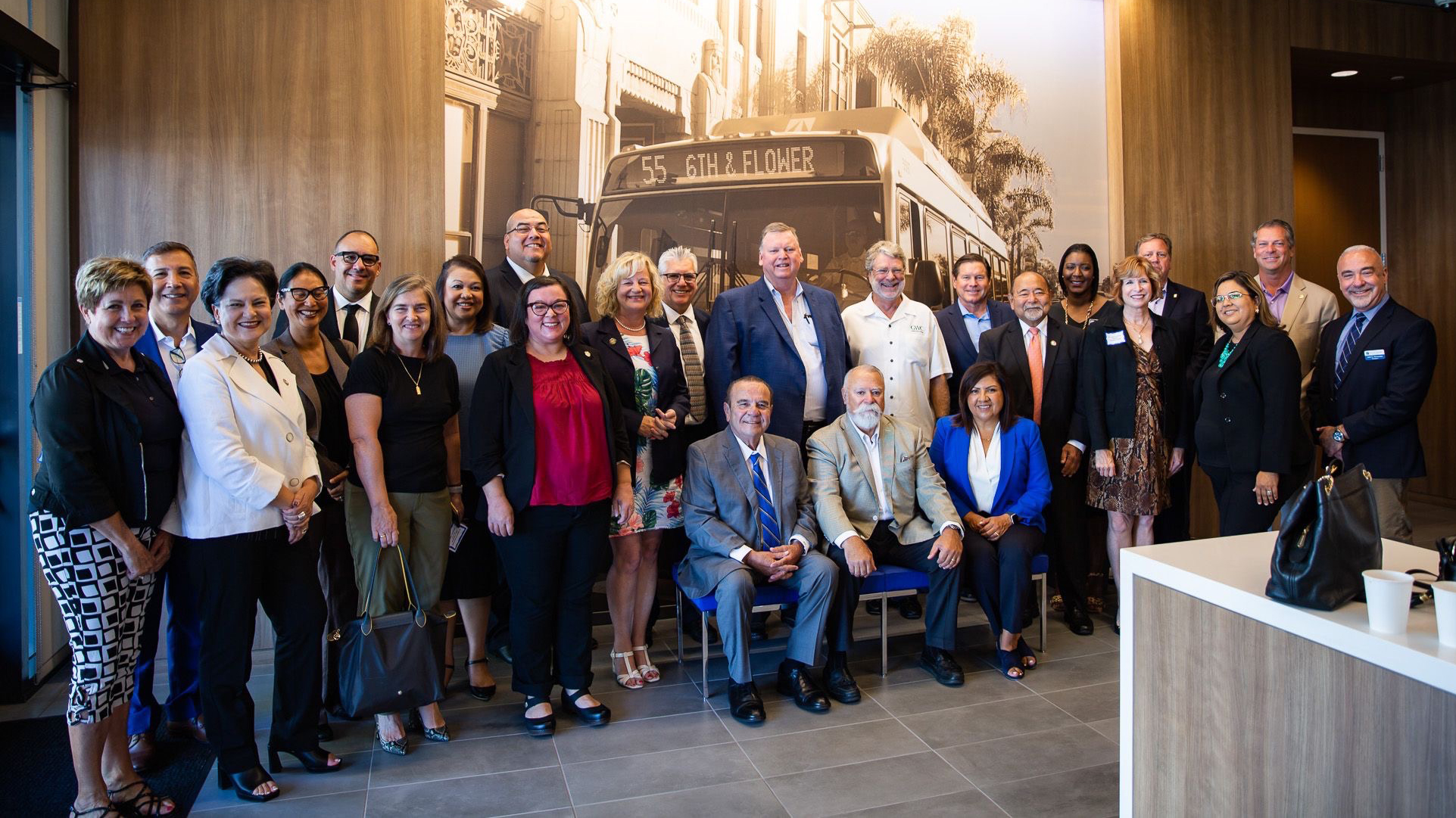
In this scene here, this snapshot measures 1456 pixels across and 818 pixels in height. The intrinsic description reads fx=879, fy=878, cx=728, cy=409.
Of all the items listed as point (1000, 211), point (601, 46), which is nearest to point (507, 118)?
point (601, 46)

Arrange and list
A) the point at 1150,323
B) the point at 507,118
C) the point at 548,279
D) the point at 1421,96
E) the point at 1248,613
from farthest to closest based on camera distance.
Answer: the point at 1421,96, the point at 507,118, the point at 1150,323, the point at 548,279, the point at 1248,613

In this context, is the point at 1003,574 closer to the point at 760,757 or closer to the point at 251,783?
the point at 760,757

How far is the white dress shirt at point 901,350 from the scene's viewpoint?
3.96 meters

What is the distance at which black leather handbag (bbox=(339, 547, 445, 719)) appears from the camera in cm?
271

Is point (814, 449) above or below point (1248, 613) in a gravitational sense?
above

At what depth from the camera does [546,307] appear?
2973mm

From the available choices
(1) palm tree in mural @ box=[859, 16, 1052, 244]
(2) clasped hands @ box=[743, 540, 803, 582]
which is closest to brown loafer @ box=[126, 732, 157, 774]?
(2) clasped hands @ box=[743, 540, 803, 582]

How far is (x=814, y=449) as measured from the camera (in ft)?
11.7

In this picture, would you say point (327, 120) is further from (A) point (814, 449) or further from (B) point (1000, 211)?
(B) point (1000, 211)

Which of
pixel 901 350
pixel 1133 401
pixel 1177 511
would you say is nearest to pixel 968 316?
pixel 901 350

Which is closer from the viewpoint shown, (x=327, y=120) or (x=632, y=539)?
(x=632, y=539)

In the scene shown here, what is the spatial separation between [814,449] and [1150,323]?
5.68 ft

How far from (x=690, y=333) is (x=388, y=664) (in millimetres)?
1735

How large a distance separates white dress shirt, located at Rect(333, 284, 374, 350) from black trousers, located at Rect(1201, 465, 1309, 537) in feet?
11.8
